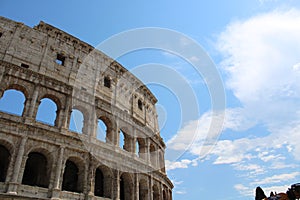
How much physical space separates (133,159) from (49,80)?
27.1 feet

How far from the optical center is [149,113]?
992 inches

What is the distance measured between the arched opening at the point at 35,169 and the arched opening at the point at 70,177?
1.55 metres

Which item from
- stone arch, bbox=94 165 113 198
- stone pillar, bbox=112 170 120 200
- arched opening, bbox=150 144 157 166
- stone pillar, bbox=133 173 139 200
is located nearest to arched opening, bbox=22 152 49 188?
stone arch, bbox=94 165 113 198

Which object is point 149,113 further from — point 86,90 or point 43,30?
point 43,30

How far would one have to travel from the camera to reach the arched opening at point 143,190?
61.7 ft

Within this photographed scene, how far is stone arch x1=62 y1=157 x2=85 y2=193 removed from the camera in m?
15.0

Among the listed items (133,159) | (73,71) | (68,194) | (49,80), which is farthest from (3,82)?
(133,159)

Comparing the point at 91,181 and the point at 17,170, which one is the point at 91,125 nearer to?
the point at 91,181

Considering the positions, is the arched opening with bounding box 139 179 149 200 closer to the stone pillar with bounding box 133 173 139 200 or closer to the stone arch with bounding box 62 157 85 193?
the stone pillar with bounding box 133 173 139 200

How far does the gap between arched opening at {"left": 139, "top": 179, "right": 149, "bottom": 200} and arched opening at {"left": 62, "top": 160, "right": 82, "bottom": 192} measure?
5434 millimetres

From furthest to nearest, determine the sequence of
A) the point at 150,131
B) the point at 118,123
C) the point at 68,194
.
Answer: the point at 150,131 → the point at 118,123 → the point at 68,194

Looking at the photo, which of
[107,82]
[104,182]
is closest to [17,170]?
[104,182]

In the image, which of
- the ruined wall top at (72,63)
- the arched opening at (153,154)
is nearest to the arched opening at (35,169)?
the ruined wall top at (72,63)

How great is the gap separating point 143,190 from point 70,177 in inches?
238
